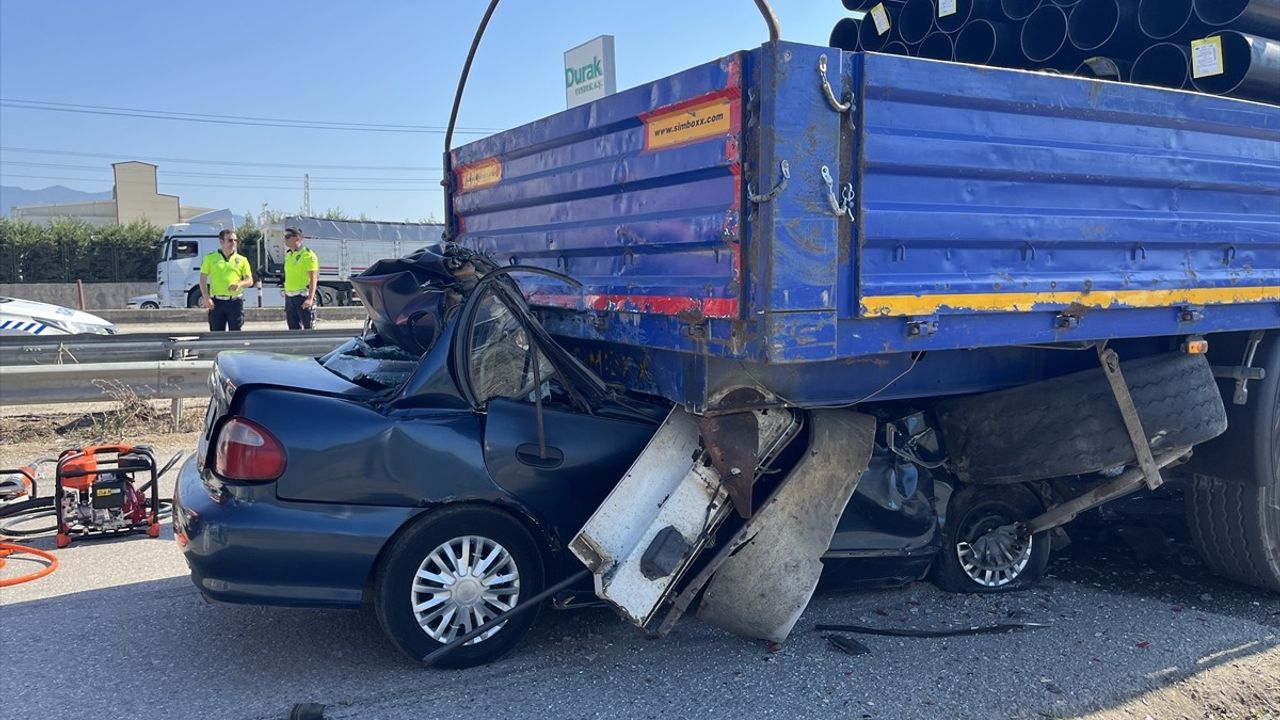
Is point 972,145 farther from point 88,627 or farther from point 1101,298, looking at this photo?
point 88,627

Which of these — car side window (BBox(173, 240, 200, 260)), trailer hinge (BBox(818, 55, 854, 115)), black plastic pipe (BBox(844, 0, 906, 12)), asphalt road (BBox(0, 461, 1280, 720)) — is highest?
car side window (BBox(173, 240, 200, 260))

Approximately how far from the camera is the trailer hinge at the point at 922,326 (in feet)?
11.1

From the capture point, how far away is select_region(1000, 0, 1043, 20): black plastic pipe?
4.79m

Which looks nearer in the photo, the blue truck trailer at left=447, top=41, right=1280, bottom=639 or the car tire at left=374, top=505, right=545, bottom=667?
the blue truck trailer at left=447, top=41, right=1280, bottom=639

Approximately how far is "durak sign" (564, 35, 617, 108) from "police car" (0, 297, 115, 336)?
7.29 meters

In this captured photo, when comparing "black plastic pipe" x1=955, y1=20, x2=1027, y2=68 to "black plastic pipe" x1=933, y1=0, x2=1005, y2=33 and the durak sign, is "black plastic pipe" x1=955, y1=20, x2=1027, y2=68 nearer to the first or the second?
"black plastic pipe" x1=933, y1=0, x2=1005, y2=33

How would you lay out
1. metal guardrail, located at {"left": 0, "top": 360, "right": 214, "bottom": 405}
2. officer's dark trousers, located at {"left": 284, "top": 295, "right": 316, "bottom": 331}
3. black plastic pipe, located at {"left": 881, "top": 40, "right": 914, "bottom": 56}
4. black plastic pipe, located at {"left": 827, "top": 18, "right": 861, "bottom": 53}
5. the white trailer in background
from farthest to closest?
the white trailer in background → officer's dark trousers, located at {"left": 284, "top": 295, "right": 316, "bottom": 331} → metal guardrail, located at {"left": 0, "top": 360, "right": 214, "bottom": 405} → black plastic pipe, located at {"left": 827, "top": 18, "right": 861, "bottom": 53} → black plastic pipe, located at {"left": 881, "top": 40, "right": 914, "bottom": 56}

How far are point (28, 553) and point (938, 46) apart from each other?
18.4 feet

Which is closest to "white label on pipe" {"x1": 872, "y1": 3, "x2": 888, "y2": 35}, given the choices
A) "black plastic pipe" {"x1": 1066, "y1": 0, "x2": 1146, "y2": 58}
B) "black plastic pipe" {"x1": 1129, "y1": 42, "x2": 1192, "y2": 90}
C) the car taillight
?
"black plastic pipe" {"x1": 1066, "y1": 0, "x2": 1146, "y2": 58}

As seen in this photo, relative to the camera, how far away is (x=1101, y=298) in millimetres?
3805

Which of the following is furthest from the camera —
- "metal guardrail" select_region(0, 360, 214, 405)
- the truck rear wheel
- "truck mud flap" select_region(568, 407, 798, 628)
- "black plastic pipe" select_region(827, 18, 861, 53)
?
"metal guardrail" select_region(0, 360, 214, 405)

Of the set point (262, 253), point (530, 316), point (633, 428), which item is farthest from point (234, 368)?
point (262, 253)

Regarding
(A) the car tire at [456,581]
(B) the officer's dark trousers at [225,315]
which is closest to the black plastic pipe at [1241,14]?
(A) the car tire at [456,581]

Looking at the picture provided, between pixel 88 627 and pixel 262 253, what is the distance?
32.6 metres
